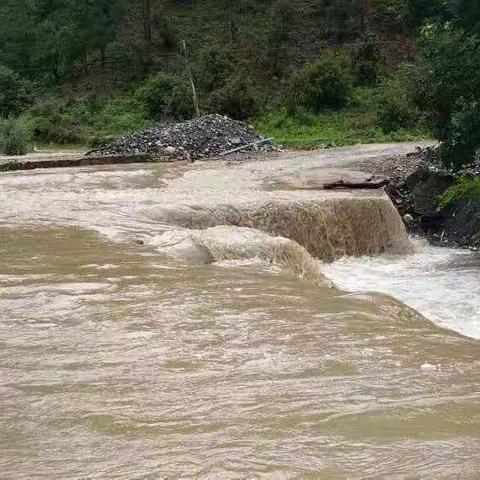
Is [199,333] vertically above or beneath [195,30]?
beneath

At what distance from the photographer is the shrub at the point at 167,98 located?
33062mm

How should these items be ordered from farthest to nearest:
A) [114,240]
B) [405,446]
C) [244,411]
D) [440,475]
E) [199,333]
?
[114,240] → [199,333] → [244,411] → [405,446] → [440,475]

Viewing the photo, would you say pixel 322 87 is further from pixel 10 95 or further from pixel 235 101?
pixel 10 95

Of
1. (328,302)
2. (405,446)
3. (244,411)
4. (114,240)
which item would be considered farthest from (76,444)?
(114,240)

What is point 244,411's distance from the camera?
4.31 m

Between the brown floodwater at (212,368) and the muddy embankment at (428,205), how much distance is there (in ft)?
18.3

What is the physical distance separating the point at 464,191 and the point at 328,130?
1570cm

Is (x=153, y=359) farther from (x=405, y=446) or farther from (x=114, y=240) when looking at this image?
(x=114, y=240)

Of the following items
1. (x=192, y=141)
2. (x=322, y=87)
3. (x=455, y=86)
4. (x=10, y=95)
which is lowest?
(x=192, y=141)

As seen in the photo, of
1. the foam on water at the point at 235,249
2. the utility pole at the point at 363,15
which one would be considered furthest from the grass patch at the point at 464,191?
the utility pole at the point at 363,15

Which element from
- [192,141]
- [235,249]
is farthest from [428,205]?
[192,141]

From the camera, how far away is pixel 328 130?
29891mm

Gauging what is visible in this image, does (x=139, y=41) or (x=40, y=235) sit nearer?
(x=40, y=235)

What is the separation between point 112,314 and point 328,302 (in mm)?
2042
